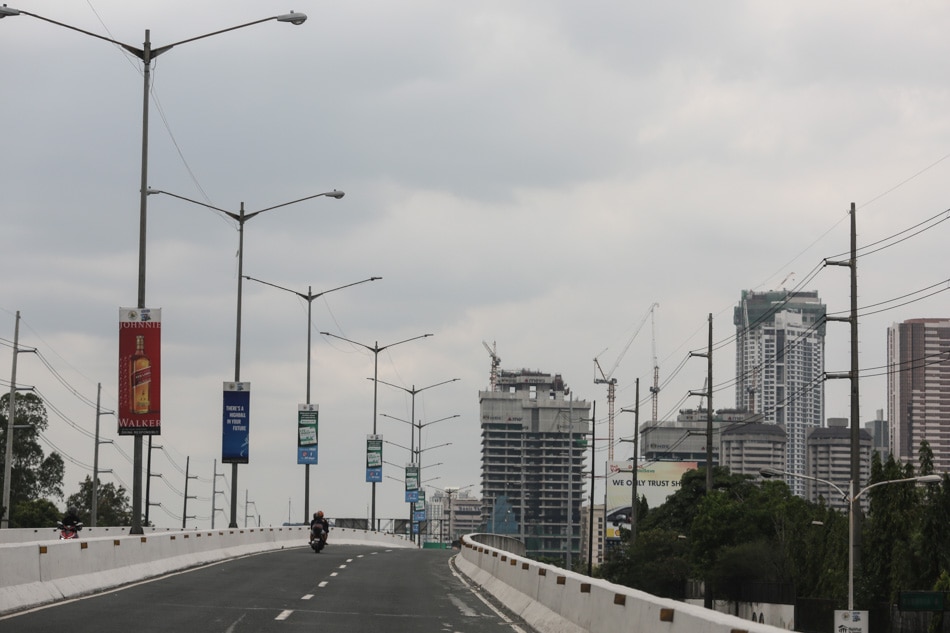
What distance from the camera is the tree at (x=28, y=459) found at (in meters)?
128

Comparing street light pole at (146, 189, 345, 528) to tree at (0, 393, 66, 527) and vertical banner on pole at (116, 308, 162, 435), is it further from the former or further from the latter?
tree at (0, 393, 66, 527)

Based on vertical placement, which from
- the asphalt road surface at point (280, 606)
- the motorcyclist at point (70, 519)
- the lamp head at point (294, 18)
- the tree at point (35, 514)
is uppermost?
the lamp head at point (294, 18)

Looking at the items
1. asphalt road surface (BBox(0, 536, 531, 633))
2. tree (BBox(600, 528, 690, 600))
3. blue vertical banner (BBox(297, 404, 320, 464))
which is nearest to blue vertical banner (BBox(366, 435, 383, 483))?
blue vertical banner (BBox(297, 404, 320, 464))

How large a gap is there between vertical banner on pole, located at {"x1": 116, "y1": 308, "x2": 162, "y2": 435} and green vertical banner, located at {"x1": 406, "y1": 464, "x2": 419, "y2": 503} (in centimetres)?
8895

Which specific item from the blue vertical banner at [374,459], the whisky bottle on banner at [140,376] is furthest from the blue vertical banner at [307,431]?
the whisky bottle on banner at [140,376]

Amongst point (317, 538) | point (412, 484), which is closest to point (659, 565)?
point (412, 484)

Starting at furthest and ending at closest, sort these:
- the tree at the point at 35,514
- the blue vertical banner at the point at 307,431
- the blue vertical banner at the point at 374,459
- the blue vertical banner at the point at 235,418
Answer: the tree at the point at 35,514, the blue vertical banner at the point at 374,459, the blue vertical banner at the point at 307,431, the blue vertical banner at the point at 235,418

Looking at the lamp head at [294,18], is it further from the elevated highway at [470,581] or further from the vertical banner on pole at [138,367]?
the elevated highway at [470,581]

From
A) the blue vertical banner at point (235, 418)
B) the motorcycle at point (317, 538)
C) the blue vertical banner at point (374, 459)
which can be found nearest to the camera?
the blue vertical banner at point (235, 418)

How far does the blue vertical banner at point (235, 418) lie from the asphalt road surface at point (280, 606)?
14057 mm

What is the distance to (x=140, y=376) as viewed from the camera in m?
32.5

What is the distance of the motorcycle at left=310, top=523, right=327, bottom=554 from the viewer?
175 feet

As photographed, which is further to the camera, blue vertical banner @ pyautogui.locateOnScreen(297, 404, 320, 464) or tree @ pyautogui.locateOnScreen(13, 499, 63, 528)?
tree @ pyautogui.locateOnScreen(13, 499, 63, 528)

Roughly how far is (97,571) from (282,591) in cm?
375
